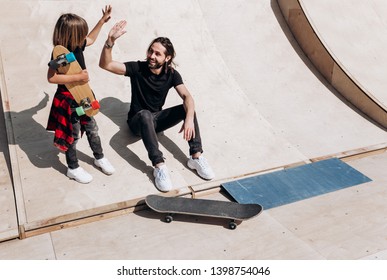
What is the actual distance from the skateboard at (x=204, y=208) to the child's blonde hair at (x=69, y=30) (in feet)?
7.11

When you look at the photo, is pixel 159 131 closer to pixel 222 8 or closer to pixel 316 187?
pixel 316 187

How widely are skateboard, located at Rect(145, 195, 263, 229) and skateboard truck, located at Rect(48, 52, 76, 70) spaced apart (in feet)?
6.38

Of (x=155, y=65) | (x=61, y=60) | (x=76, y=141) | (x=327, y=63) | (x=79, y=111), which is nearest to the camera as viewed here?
(x=61, y=60)

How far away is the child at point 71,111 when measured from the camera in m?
4.85

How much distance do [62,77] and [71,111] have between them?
48 centimetres

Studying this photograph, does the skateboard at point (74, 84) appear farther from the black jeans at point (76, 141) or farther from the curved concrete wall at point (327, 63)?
the curved concrete wall at point (327, 63)

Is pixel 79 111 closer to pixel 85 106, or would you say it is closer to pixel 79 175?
pixel 85 106

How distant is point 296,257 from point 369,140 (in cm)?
353

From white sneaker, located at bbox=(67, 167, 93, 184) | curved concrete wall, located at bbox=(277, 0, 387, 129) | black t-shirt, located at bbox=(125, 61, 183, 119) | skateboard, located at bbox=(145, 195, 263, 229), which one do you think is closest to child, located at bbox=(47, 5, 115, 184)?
white sneaker, located at bbox=(67, 167, 93, 184)

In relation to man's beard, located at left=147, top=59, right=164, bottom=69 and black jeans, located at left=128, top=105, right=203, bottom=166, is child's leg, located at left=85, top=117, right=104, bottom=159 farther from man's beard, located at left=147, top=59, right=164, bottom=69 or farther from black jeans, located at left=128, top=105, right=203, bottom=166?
man's beard, located at left=147, top=59, right=164, bottom=69

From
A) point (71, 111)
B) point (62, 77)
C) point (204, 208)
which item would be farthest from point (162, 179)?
point (62, 77)

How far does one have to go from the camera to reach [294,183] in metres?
5.89

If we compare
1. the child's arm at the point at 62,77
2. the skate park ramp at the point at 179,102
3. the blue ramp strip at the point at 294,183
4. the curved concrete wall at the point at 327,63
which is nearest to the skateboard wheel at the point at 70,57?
the child's arm at the point at 62,77

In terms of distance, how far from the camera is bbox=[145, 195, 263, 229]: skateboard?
4.98m
